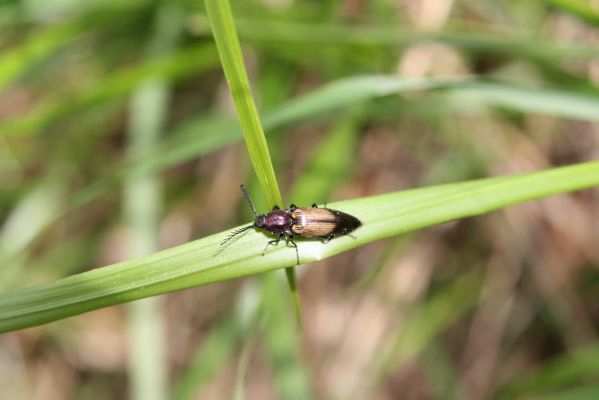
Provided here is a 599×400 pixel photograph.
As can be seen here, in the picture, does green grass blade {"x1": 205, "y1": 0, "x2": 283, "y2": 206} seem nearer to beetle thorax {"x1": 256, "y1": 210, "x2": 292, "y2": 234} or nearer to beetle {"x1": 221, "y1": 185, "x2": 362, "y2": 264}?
beetle {"x1": 221, "y1": 185, "x2": 362, "y2": 264}

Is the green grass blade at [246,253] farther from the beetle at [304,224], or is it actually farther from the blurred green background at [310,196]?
the blurred green background at [310,196]

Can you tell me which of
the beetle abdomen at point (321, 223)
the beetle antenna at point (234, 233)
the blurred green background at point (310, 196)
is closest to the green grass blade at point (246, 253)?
the beetle antenna at point (234, 233)

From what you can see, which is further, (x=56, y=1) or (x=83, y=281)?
→ (x=56, y=1)

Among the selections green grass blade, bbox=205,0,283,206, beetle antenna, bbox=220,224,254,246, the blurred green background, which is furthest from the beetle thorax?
the blurred green background

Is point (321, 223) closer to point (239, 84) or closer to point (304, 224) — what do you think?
point (304, 224)

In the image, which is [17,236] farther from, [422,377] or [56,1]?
[422,377]

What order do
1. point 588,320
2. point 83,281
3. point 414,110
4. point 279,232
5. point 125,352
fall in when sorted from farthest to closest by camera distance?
point 125,352 < point 588,320 < point 414,110 < point 279,232 < point 83,281

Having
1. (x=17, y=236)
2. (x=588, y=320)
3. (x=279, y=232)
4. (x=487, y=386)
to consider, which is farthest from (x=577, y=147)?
(x=17, y=236)

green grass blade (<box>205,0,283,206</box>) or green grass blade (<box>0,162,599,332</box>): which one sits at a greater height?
green grass blade (<box>205,0,283,206</box>)
